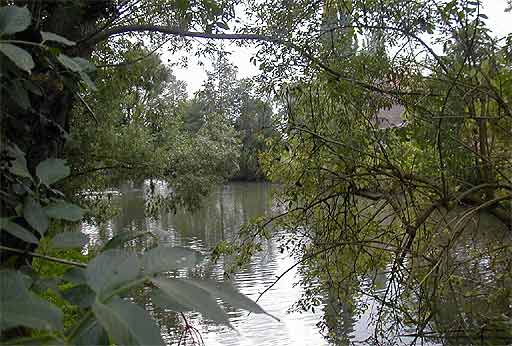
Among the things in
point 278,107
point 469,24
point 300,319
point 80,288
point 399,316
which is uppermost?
point 469,24

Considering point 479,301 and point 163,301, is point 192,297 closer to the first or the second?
point 163,301

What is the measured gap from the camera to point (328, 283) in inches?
129

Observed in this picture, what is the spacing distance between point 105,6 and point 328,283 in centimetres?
192

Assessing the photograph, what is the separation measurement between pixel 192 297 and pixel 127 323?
4 cm

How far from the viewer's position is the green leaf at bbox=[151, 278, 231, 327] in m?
0.32

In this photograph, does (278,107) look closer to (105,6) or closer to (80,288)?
(105,6)

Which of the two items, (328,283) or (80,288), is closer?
(80,288)

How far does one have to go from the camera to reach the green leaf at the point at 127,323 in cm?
28

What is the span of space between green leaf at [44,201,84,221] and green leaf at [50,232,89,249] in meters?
0.02

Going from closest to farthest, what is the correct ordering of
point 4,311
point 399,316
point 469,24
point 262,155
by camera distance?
point 4,311 < point 469,24 < point 399,316 < point 262,155

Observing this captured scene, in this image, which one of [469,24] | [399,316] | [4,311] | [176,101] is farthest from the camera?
[176,101]

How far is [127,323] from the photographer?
0.29 m

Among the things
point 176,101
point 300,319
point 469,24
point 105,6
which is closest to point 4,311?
point 105,6

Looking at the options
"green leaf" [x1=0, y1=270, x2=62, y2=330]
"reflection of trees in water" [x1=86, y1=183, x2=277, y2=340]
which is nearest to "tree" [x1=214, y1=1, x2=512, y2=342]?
"green leaf" [x1=0, y1=270, x2=62, y2=330]
